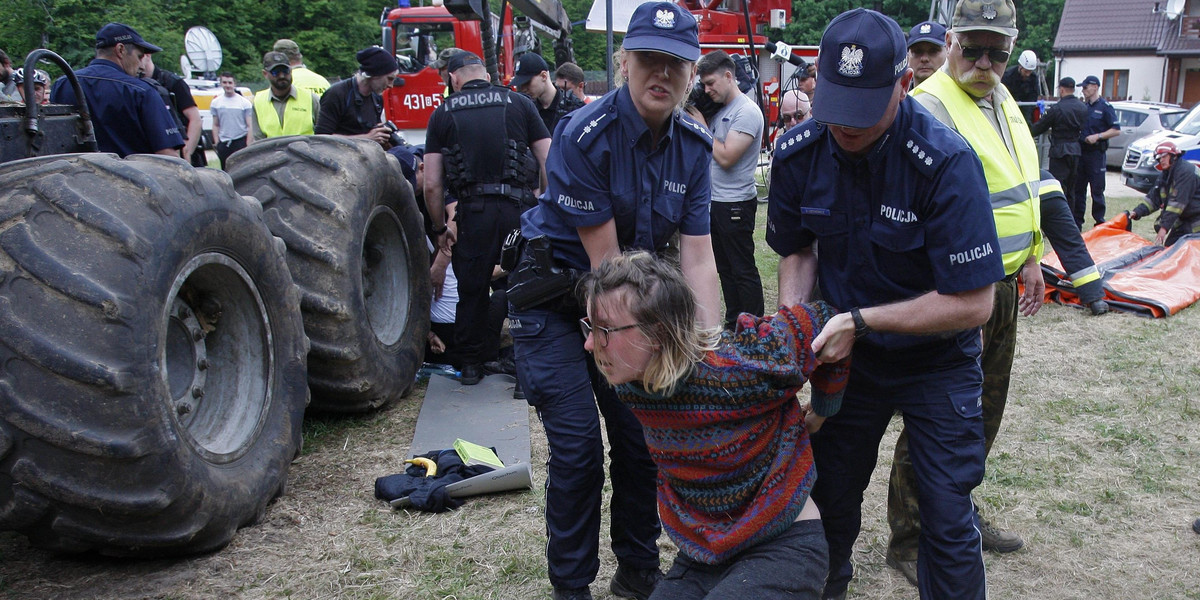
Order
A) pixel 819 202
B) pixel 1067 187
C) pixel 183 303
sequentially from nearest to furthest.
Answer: pixel 819 202 → pixel 183 303 → pixel 1067 187

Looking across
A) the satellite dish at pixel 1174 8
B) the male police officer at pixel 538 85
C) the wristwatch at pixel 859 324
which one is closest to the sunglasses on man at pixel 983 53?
the wristwatch at pixel 859 324

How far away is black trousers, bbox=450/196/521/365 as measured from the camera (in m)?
5.43

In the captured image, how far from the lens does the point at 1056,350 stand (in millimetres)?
6492

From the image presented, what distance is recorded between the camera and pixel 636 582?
3.25 m

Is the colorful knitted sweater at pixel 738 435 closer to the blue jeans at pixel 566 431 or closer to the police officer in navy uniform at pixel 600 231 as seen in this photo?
the police officer in navy uniform at pixel 600 231

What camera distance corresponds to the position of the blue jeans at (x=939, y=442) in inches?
102

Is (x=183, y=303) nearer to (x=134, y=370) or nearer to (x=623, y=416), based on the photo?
(x=134, y=370)

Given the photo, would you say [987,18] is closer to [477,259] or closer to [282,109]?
[477,259]

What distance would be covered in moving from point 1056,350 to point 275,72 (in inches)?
263

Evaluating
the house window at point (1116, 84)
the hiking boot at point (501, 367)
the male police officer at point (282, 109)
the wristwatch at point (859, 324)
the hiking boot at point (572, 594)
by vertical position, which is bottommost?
the hiking boot at point (501, 367)

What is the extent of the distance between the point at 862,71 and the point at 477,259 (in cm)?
351

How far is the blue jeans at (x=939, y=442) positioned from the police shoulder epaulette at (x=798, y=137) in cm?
64

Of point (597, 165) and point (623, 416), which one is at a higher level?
point (597, 165)

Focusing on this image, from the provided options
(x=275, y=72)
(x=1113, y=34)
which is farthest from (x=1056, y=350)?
(x=1113, y=34)
